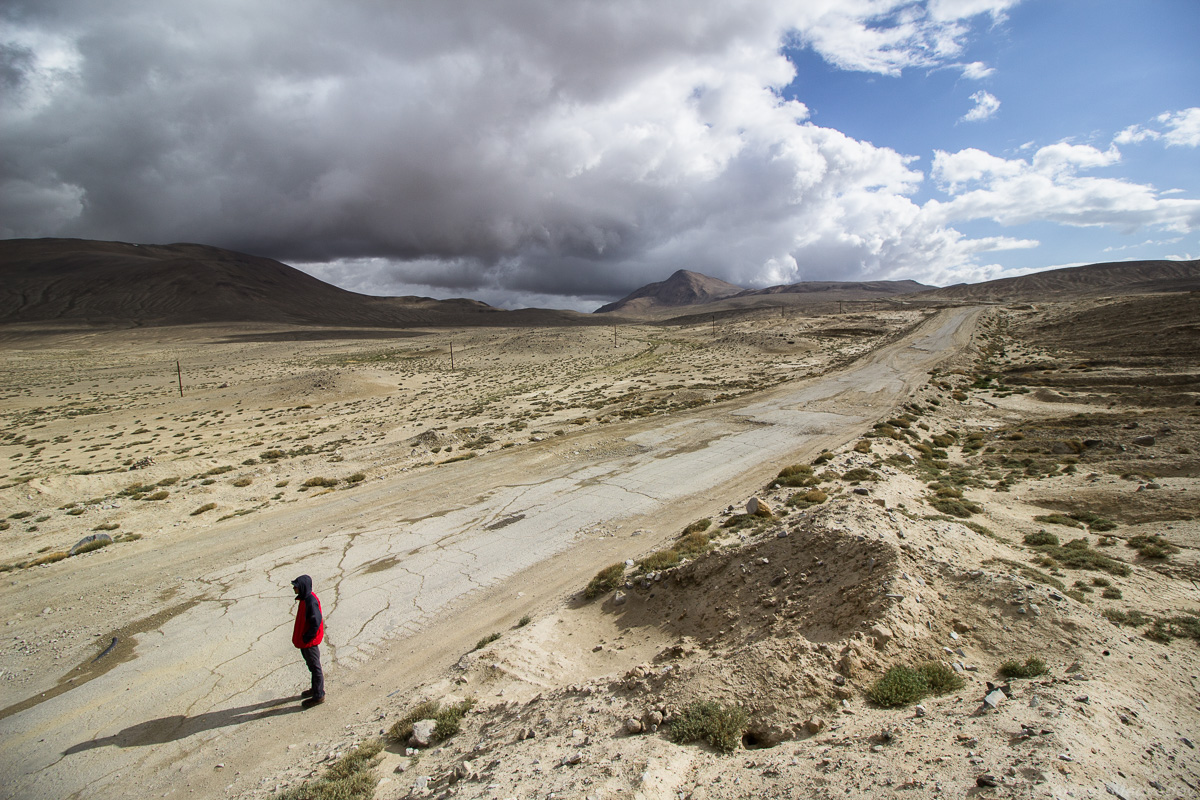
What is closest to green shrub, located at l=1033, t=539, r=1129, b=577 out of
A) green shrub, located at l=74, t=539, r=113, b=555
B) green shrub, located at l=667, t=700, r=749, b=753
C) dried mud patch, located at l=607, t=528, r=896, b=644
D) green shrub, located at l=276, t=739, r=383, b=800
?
dried mud patch, located at l=607, t=528, r=896, b=644

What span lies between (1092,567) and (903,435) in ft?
38.5

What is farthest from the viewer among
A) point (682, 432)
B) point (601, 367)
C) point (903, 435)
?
point (601, 367)

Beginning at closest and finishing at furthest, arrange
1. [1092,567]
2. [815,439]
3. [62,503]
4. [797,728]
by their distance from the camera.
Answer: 1. [797,728]
2. [1092,567]
3. [62,503]
4. [815,439]

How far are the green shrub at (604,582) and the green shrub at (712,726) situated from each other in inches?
162

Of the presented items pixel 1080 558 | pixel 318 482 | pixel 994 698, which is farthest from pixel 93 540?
pixel 1080 558

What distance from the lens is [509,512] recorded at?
1490cm

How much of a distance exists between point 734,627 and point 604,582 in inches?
121

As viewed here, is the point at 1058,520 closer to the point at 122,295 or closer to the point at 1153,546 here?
the point at 1153,546

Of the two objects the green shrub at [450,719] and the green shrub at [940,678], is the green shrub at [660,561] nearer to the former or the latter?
A: the green shrub at [450,719]

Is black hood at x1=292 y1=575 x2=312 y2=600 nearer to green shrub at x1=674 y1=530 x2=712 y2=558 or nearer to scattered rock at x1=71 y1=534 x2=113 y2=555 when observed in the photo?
green shrub at x1=674 y1=530 x2=712 y2=558

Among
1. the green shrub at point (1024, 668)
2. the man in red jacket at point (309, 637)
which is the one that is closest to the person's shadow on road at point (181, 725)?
the man in red jacket at point (309, 637)

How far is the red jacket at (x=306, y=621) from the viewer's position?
24.5ft

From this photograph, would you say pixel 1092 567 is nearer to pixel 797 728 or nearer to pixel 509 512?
pixel 797 728

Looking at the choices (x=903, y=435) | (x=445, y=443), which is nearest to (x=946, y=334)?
(x=903, y=435)
